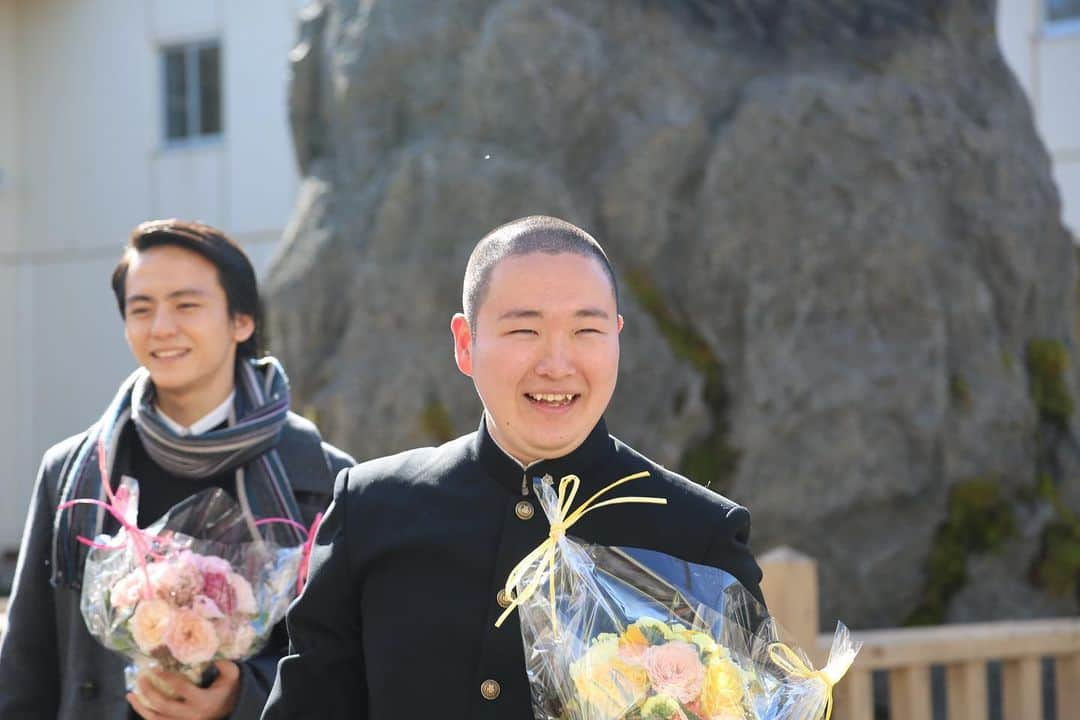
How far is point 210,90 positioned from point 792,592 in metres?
12.0

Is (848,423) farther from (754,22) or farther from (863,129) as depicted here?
(754,22)

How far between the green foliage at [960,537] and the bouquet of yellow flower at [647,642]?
3.66 metres

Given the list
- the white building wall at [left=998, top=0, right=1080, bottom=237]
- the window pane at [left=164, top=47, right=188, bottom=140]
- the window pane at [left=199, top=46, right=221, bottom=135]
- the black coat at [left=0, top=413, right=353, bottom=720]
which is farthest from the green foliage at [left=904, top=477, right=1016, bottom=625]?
the window pane at [left=164, top=47, right=188, bottom=140]

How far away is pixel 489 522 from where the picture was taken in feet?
7.39

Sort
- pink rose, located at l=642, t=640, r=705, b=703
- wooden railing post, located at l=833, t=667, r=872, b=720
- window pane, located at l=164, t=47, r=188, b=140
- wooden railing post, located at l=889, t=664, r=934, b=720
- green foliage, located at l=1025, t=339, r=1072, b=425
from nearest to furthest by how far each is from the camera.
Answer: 1. pink rose, located at l=642, t=640, r=705, b=703
2. wooden railing post, located at l=833, t=667, r=872, b=720
3. wooden railing post, located at l=889, t=664, r=934, b=720
4. green foliage, located at l=1025, t=339, r=1072, b=425
5. window pane, located at l=164, t=47, r=188, b=140

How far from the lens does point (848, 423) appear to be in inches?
218

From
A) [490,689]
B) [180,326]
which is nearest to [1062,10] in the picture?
[180,326]

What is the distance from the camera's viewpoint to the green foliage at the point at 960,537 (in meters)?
5.60

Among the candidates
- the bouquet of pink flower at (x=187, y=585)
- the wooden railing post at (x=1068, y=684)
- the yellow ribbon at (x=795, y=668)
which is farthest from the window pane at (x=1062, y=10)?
the yellow ribbon at (x=795, y=668)

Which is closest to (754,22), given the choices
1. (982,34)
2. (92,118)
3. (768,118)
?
(768,118)

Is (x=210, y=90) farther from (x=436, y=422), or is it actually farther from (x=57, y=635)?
(x=57, y=635)

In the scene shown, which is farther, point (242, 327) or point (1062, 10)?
point (1062, 10)

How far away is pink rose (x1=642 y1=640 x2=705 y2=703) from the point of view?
6.27 feet

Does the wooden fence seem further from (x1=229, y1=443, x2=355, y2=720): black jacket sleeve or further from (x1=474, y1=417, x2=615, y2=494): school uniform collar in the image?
(x1=474, y1=417, x2=615, y2=494): school uniform collar
